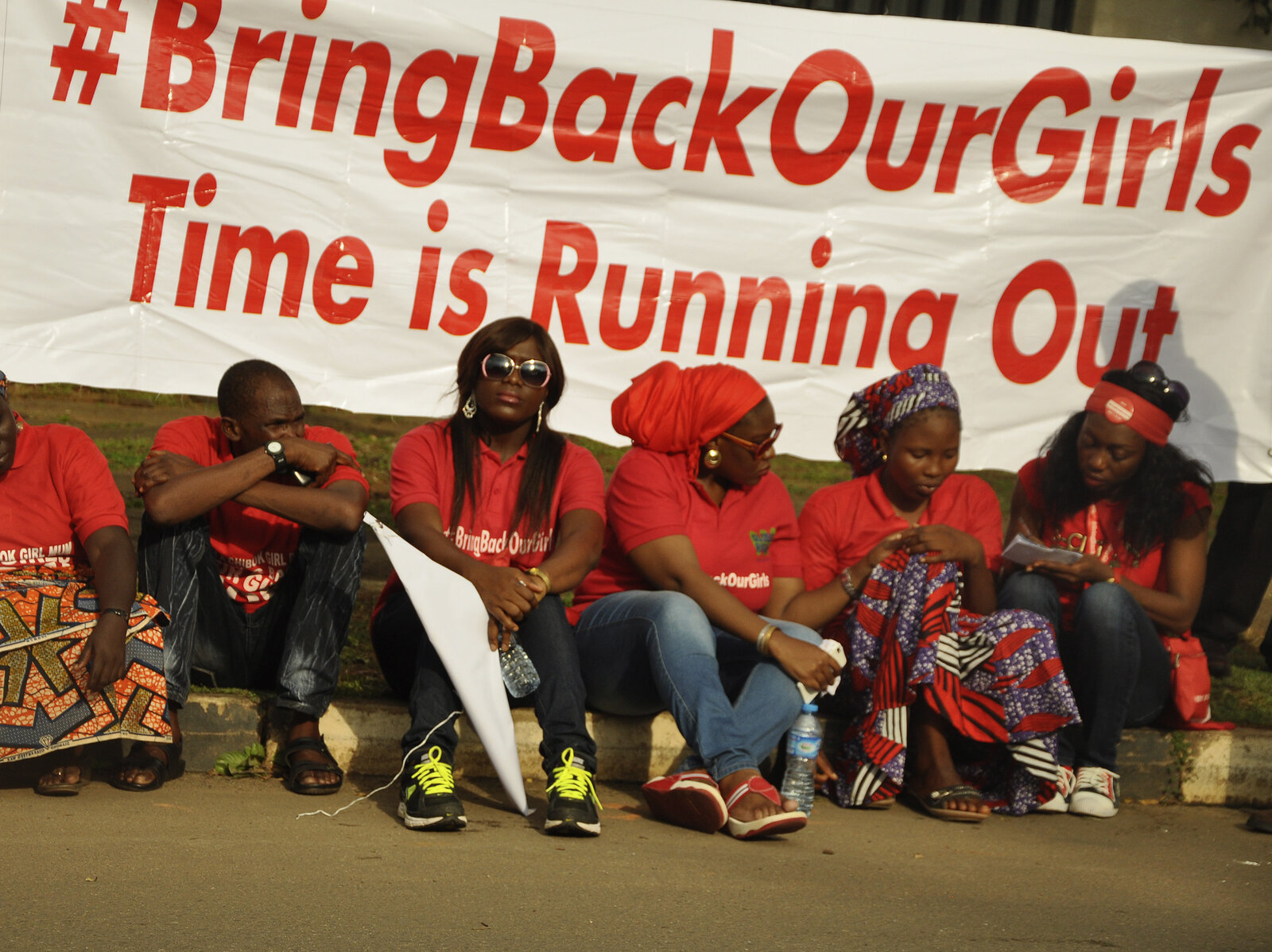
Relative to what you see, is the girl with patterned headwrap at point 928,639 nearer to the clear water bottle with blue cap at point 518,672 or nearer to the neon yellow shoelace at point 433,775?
the clear water bottle with blue cap at point 518,672

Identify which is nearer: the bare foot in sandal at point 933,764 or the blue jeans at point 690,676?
the blue jeans at point 690,676

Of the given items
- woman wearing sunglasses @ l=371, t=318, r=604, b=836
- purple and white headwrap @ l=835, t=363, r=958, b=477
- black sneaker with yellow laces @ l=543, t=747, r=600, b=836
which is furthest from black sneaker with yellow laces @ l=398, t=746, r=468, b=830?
purple and white headwrap @ l=835, t=363, r=958, b=477

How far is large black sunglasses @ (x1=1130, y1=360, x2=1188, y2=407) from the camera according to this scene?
486 centimetres

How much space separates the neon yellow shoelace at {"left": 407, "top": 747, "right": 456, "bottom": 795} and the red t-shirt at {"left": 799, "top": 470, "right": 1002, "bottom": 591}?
56.6 inches

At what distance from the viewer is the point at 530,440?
169 inches

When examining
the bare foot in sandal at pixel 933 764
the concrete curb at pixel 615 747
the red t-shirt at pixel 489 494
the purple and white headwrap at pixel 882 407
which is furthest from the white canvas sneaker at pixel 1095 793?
the red t-shirt at pixel 489 494

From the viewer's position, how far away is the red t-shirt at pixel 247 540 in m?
4.11

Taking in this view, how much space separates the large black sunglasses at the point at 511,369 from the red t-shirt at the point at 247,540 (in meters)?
0.50

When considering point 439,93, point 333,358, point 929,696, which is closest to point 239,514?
point 333,358

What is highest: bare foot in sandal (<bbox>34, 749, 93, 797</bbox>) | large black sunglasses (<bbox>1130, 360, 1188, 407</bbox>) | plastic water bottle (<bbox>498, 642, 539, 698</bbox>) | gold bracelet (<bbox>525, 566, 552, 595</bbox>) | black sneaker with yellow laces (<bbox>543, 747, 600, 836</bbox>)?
large black sunglasses (<bbox>1130, 360, 1188, 407</bbox>)

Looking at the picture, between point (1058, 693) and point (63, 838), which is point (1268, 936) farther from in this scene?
point (63, 838)

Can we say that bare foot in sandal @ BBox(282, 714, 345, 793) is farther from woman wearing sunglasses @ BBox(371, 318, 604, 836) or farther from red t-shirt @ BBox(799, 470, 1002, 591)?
red t-shirt @ BBox(799, 470, 1002, 591)

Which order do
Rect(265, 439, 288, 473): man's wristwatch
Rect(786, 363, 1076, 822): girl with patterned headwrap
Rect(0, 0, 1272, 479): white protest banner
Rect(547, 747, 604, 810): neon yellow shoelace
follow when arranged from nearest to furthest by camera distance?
1. Rect(547, 747, 604, 810): neon yellow shoelace
2. Rect(265, 439, 288, 473): man's wristwatch
3. Rect(786, 363, 1076, 822): girl with patterned headwrap
4. Rect(0, 0, 1272, 479): white protest banner

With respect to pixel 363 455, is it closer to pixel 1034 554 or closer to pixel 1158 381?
pixel 1034 554
